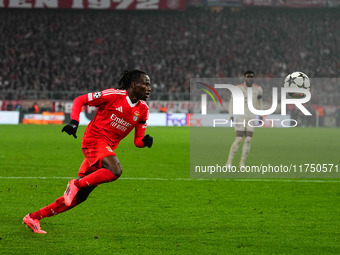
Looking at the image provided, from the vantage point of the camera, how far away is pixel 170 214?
25.9ft

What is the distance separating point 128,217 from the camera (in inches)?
299

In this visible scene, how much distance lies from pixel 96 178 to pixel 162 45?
42523 mm

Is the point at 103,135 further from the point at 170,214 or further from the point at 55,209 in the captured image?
the point at 170,214

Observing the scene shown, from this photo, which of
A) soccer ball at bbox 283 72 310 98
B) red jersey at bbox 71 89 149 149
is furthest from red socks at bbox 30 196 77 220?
soccer ball at bbox 283 72 310 98

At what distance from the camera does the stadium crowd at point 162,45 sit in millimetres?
44688

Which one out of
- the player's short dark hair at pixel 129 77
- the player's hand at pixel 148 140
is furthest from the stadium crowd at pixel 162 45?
the player's hand at pixel 148 140

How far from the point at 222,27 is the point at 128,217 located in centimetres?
4322

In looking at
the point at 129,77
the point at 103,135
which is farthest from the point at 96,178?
the point at 129,77

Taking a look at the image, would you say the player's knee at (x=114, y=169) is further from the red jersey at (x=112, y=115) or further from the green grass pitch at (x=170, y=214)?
the green grass pitch at (x=170, y=214)

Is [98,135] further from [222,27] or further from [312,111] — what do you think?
[222,27]

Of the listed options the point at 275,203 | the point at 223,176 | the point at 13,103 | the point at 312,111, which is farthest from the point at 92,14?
the point at 275,203

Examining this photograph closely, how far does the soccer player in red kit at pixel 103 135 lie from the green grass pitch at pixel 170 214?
1.03ft

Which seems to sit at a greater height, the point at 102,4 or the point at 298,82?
the point at 102,4

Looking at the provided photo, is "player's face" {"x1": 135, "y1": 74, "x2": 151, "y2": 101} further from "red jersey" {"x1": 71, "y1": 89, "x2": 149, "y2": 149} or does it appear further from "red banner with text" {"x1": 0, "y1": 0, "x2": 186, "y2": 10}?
"red banner with text" {"x1": 0, "y1": 0, "x2": 186, "y2": 10}
